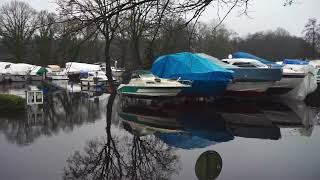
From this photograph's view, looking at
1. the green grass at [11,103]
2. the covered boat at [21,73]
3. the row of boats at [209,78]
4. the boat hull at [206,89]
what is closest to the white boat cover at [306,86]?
the row of boats at [209,78]

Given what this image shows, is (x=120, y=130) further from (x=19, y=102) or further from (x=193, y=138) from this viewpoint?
(x=19, y=102)

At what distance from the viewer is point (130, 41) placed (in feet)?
73.9

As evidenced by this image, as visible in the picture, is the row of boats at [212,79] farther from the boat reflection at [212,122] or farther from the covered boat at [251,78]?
the boat reflection at [212,122]

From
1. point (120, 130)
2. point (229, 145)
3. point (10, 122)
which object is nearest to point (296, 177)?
point (229, 145)

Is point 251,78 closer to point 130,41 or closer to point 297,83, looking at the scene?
point 297,83

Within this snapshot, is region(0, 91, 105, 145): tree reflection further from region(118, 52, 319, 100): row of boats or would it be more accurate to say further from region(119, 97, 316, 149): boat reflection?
region(118, 52, 319, 100): row of boats

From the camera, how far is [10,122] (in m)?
14.7

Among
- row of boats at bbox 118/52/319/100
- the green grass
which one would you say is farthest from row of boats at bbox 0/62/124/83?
the green grass

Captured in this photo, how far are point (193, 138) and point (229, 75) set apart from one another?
28.3 ft

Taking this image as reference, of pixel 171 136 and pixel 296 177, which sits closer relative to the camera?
pixel 296 177

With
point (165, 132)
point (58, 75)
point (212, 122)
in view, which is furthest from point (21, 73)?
point (165, 132)

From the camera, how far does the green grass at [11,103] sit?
1727 cm

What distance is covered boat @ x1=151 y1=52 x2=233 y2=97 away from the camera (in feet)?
64.7

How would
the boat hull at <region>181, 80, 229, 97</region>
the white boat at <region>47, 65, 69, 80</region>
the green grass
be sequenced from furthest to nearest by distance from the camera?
1. the white boat at <region>47, 65, 69, 80</region>
2. the boat hull at <region>181, 80, 229, 97</region>
3. the green grass
